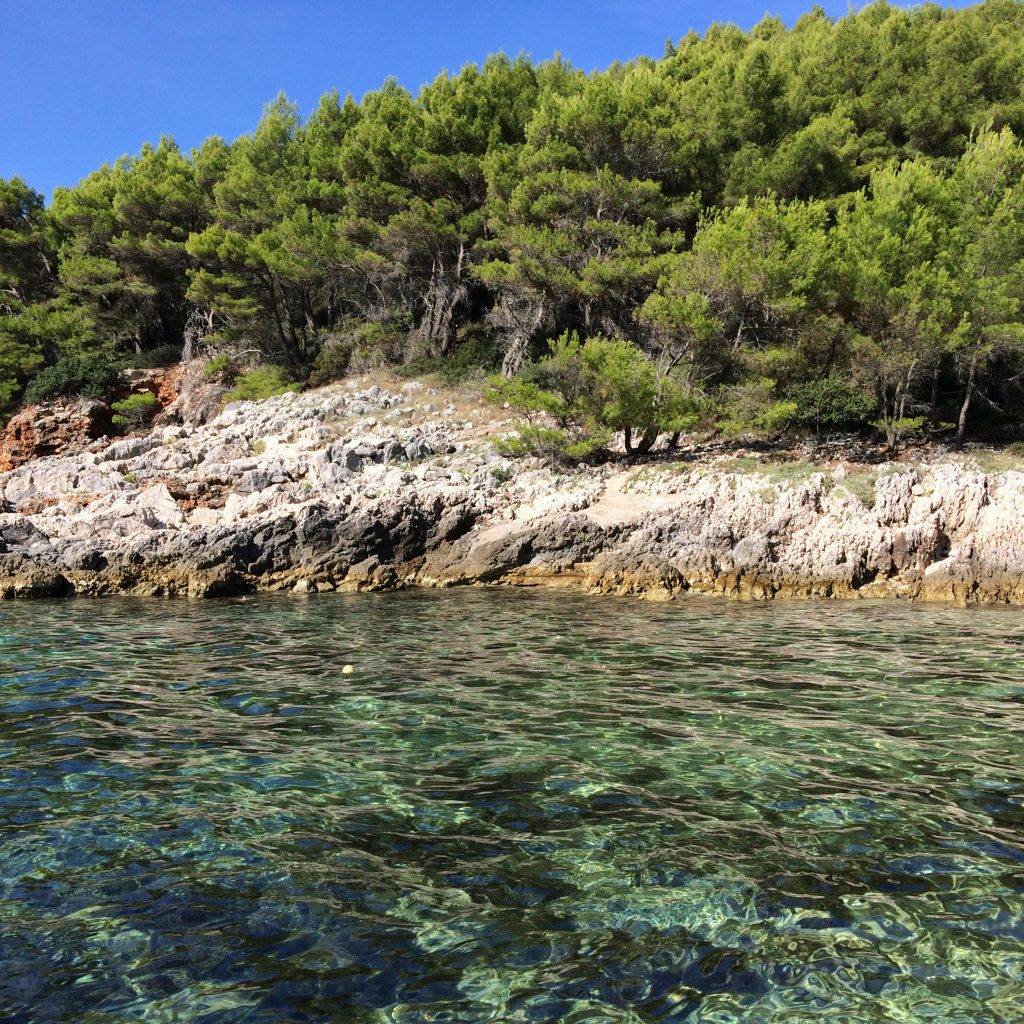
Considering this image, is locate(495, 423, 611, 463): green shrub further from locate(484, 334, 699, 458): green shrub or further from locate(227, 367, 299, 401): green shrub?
locate(227, 367, 299, 401): green shrub

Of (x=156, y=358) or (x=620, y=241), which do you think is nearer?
(x=620, y=241)

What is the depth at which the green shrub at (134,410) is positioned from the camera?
3622 cm

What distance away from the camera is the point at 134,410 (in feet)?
120

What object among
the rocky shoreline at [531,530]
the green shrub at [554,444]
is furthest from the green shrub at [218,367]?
the green shrub at [554,444]

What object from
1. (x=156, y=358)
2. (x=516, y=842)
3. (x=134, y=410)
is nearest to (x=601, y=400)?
(x=516, y=842)

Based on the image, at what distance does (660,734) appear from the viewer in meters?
7.45

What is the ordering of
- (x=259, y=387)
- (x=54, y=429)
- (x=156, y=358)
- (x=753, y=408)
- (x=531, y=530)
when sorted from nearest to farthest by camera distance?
(x=531, y=530), (x=753, y=408), (x=54, y=429), (x=259, y=387), (x=156, y=358)

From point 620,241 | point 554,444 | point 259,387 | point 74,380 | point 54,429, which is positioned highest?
point 620,241

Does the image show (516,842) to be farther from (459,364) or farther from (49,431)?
(49,431)

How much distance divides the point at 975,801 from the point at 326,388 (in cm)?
3400

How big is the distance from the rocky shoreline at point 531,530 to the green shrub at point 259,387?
11.6 metres

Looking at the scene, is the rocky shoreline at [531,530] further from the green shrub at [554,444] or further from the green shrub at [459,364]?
the green shrub at [459,364]

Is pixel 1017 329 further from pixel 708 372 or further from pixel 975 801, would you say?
pixel 975 801

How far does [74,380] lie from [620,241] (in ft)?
95.4
